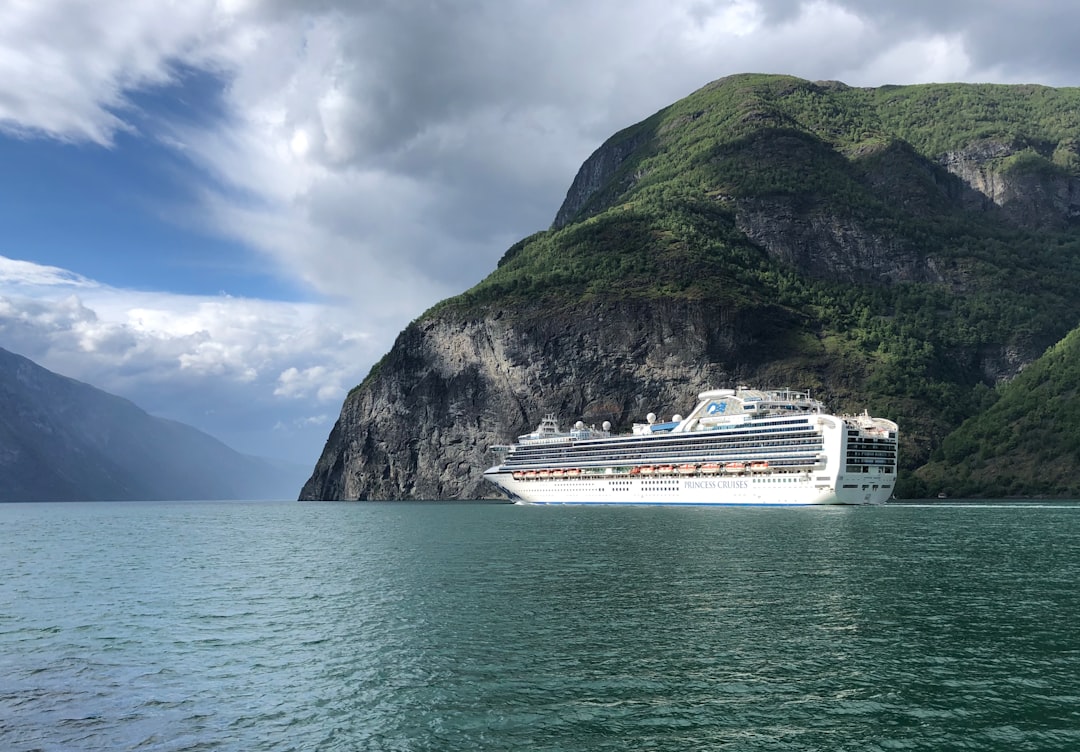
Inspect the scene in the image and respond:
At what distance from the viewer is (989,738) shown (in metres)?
23.0

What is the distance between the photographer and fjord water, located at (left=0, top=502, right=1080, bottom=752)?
2438 cm

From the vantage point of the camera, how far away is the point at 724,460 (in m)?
151

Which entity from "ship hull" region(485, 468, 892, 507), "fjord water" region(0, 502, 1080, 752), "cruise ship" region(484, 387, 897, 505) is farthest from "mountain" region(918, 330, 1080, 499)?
"fjord water" region(0, 502, 1080, 752)

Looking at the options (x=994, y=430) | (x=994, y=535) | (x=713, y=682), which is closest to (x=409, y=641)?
(x=713, y=682)

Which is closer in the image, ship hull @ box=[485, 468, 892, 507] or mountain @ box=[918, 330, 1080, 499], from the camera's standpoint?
ship hull @ box=[485, 468, 892, 507]

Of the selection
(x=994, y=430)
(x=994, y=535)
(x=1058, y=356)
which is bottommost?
(x=994, y=535)

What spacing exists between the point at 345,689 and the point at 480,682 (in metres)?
5.05

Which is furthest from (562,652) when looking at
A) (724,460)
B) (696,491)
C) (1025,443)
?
(1025,443)

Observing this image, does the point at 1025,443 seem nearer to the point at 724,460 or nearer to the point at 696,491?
the point at 724,460

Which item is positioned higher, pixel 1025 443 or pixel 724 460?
pixel 1025 443

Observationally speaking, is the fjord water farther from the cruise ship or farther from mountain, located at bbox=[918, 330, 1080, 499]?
mountain, located at bbox=[918, 330, 1080, 499]

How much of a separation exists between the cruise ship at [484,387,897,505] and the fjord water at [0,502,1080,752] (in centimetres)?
6819

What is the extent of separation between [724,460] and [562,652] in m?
123

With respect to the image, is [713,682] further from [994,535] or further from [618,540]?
[994,535]
